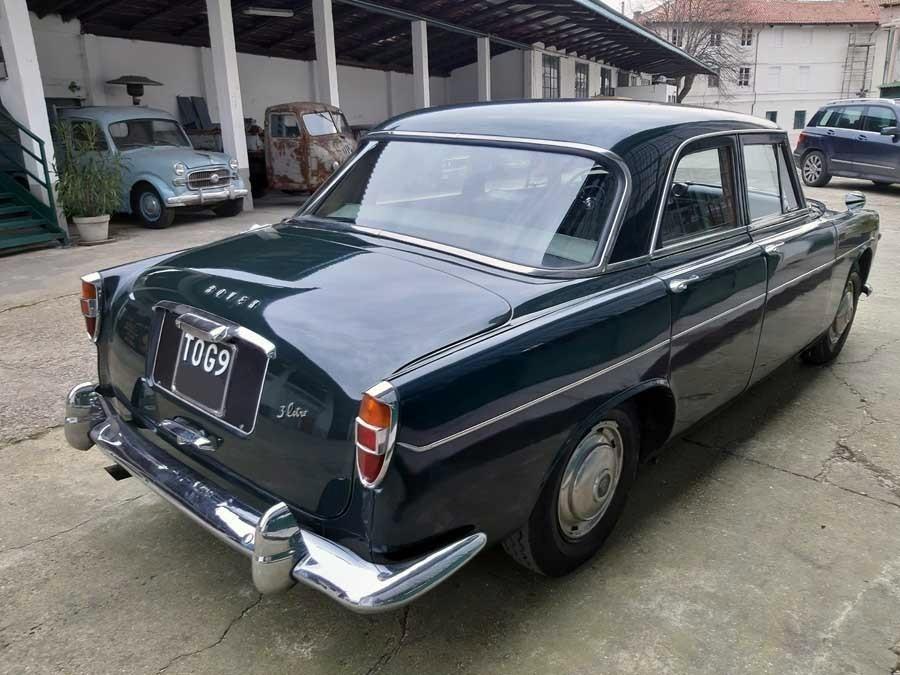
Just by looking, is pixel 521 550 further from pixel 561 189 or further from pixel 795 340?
pixel 795 340

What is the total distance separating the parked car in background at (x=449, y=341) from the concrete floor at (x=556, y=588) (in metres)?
0.29

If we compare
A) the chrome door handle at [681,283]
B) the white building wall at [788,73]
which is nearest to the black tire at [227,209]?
the chrome door handle at [681,283]

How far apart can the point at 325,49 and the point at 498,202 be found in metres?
13.7

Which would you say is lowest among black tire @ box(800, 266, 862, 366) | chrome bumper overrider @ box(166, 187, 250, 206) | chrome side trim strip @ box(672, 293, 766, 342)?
black tire @ box(800, 266, 862, 366)

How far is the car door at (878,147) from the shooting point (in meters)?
13.6

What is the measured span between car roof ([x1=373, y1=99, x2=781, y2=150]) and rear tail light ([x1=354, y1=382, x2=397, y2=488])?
154 centimetres

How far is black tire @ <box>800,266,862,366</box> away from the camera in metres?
4.85

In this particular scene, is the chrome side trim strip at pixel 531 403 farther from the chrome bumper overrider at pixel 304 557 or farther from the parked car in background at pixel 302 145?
the parked car in background at pixel 302 145

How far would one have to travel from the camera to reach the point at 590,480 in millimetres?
2646

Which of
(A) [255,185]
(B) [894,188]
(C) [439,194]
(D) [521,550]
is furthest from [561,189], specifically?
(B) [894,188]

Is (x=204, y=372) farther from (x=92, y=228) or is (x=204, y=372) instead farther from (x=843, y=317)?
(x=92, y=228)

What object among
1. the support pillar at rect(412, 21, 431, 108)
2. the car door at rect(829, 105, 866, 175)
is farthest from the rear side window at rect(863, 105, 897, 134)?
the support pillar at rect(412, 21, 431, 108)

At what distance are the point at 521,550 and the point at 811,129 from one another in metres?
15.4

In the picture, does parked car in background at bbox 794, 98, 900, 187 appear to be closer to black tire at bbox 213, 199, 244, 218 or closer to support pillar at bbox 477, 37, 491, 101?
support pillar at bbox 477, 37, 491, 101
